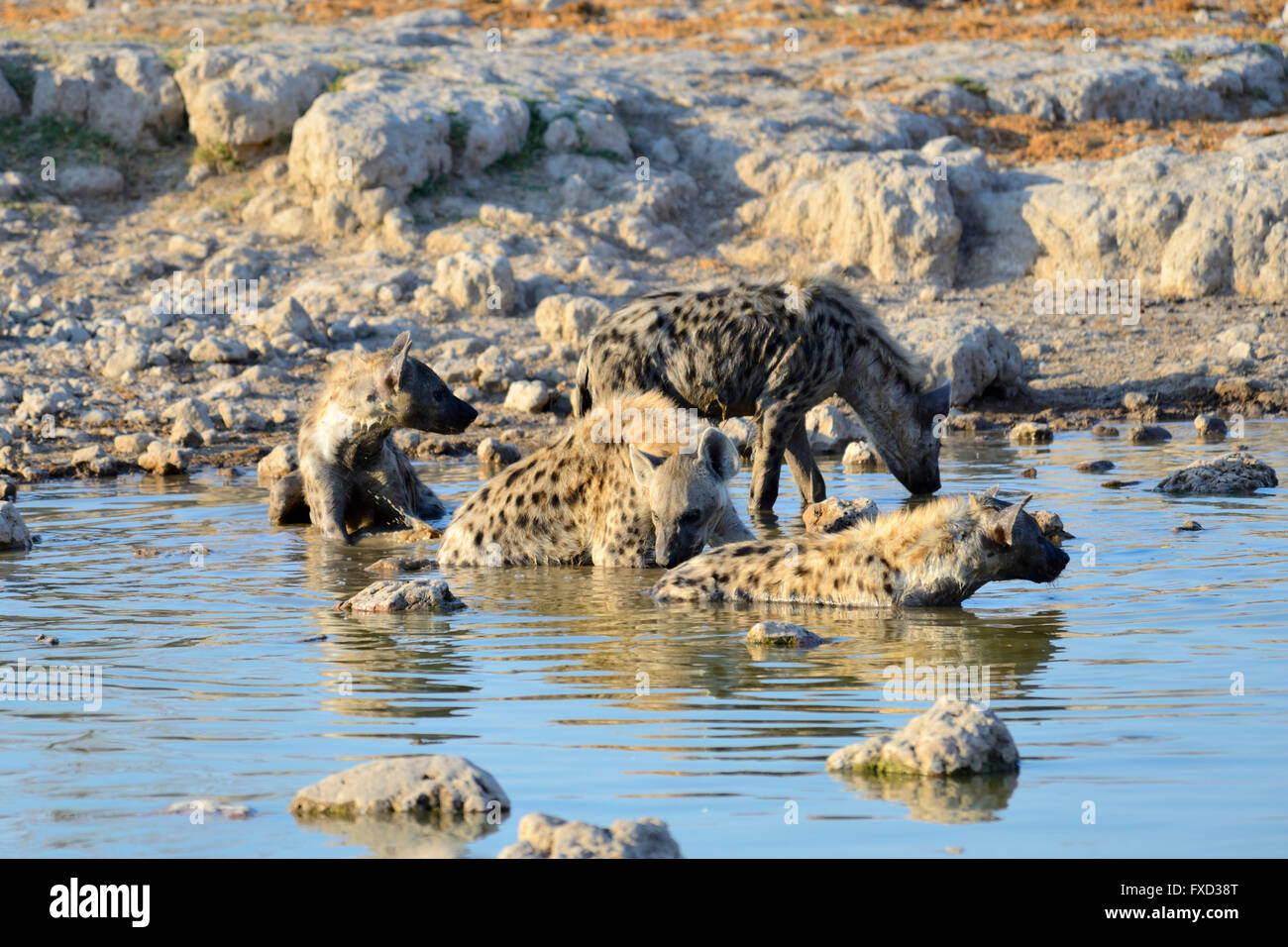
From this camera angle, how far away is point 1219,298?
51.1 feet

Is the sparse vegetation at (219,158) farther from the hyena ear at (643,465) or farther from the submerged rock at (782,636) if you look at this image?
the submerged rock at (782,636)

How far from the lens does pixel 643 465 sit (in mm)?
7184

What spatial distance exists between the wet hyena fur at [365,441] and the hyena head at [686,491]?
2.06 meters

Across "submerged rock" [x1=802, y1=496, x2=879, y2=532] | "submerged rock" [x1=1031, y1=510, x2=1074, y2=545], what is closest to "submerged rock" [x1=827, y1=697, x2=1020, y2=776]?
"submerged rock" [x1=1031, y1=510, x2=1074, y2=545]

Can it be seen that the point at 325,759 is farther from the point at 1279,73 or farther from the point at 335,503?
the point at 1279,73

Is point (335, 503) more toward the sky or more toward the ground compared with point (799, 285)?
more toward the ground

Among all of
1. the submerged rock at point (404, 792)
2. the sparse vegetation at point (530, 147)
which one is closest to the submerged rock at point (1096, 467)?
the submerged rock at point (404, 792)

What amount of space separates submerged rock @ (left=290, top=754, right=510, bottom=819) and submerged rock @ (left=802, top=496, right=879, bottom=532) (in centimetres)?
434

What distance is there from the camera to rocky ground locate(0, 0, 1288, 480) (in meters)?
13.5

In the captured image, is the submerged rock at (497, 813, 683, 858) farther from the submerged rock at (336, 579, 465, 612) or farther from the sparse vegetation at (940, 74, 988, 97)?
the sparse vegetation at (940, 74, 988, 97)

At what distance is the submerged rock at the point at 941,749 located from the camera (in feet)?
13.4

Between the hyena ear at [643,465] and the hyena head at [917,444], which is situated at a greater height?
the hyena ear at [643,465]
